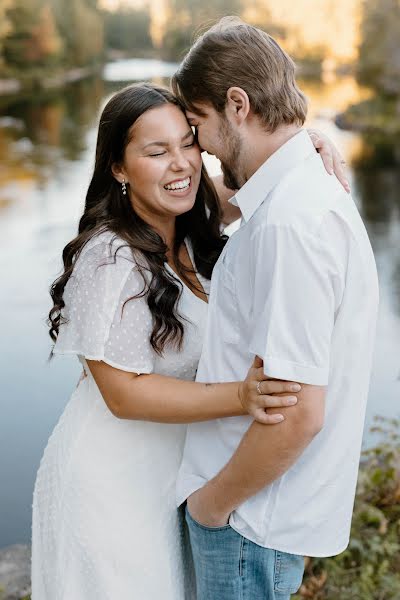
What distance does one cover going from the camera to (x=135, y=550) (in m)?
1.90

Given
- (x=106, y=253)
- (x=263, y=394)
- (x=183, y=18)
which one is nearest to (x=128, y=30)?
(x=183, y=18)

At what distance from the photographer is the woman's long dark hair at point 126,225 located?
1771mm

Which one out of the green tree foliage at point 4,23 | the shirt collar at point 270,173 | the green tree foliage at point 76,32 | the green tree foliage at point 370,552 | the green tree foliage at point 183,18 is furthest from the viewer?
the green tree foliage at point 183,18

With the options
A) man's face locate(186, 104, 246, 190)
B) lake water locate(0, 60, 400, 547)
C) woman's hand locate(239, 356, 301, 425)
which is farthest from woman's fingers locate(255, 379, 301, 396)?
lake water locate(0, 60, 400, 547)

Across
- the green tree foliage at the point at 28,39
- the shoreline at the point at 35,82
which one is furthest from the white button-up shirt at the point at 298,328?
the green tree foliage at the point at 28,39

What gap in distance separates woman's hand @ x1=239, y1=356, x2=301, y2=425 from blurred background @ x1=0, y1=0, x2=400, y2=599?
2.38 feet

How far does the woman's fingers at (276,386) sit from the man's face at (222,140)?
49 centimetres

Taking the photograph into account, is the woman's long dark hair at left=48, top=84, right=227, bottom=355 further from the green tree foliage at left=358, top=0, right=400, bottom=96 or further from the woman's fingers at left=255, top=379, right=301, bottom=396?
the green tree foliage at left=358, top=0, right=400, bottom=96

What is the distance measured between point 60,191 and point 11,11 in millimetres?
31434

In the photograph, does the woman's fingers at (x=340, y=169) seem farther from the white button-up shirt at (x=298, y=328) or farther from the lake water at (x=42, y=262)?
the lake water at (x=42, y=262)

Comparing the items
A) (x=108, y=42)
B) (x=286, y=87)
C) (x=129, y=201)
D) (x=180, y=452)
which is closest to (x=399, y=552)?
(x=180, y=452)

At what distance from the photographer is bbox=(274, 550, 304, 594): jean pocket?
5.27 feet

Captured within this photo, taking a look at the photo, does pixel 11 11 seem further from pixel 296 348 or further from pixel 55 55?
pixel 296 348

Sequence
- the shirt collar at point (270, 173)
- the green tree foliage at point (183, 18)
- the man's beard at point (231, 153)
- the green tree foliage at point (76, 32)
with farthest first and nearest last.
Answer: the green tree foliage at point (183, 18), the green tree foliage at point (76, 32), the man's beard at point (231, 153), the shirt collar at point (270, 173)
